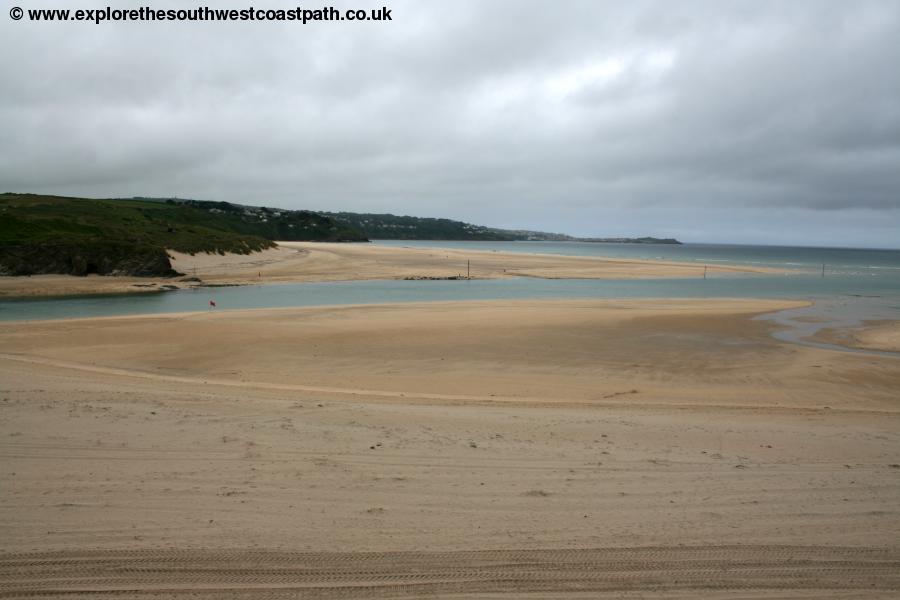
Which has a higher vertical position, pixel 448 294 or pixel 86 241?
pixel 86 241

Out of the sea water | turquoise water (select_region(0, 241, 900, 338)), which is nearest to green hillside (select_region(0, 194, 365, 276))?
the sea water

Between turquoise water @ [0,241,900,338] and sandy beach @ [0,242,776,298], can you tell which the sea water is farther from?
sandy beach @ [0,242,776,298]

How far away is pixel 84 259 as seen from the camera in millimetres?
35781

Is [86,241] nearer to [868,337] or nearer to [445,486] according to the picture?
[445,486]

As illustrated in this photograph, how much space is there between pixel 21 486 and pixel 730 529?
221 inches

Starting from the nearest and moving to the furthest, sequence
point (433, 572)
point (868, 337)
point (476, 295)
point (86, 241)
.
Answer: point (433, 572), point (868, 337), point (476, 295), point (86, 241)

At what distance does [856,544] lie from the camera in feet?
14.3

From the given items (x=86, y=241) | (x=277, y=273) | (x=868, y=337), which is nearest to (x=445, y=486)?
(x=868, y=337)

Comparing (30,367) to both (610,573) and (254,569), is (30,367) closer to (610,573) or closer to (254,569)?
(254,569)

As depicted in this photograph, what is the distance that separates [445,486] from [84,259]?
37.6 meters

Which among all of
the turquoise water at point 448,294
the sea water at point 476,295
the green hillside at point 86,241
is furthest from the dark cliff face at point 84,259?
the turquoise water at point 448,294

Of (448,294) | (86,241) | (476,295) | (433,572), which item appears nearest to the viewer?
(433,572)

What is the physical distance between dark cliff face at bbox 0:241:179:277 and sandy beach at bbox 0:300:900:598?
2804cm

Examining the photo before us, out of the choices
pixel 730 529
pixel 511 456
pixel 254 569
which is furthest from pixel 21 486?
pixel 730 529
